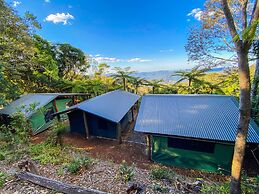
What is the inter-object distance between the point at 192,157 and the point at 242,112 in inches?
202

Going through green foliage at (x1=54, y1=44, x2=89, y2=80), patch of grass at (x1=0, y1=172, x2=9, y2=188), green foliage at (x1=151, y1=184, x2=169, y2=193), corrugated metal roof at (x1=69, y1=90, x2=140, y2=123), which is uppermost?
green foliage at (x1=54, y1=44, x2=89, y2=80)

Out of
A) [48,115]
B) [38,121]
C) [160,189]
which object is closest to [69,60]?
[48,115]

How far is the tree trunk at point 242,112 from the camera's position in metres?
2.83

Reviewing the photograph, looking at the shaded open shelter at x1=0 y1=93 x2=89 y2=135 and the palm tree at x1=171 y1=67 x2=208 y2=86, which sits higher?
the palm tree at x1=171 y1=67 x2=208 y2=86

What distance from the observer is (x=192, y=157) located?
285 inches

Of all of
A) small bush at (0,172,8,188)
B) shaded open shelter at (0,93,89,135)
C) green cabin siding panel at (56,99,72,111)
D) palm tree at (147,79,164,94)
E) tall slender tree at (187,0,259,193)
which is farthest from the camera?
palm tree at (147,79,164,94)

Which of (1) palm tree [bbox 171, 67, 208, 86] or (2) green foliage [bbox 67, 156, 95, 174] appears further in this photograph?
(1) palm tree [bbox 171, 67, 208, 86]

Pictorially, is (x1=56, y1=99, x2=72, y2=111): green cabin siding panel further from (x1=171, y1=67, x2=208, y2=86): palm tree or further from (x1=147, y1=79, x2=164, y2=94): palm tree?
(x1=171, y1=67, x2=208, y2=86): palm tree

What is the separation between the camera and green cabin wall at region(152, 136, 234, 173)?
265 inches

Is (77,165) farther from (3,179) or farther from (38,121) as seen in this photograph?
(38,121)

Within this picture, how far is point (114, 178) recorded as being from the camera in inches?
181

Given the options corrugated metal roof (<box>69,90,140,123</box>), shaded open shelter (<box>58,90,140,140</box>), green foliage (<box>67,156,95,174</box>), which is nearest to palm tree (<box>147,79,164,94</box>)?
corrugated metal roof (<box>69,90,140,123</box>)

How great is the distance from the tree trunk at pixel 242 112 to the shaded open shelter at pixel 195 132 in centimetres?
354

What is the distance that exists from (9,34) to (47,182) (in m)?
12.7
